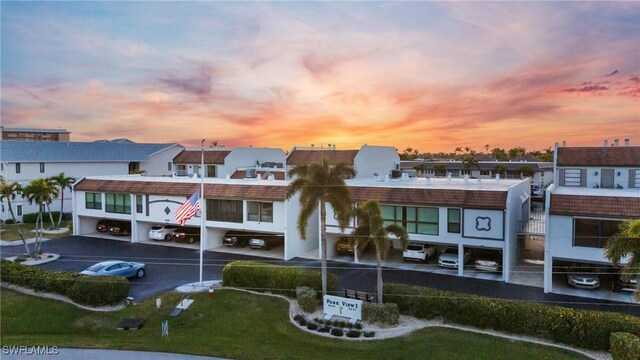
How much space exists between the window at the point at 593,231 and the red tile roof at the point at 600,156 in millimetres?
13241

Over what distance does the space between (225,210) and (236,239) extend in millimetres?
2821

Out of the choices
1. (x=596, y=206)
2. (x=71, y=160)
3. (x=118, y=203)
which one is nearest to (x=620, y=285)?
(x=596, y=206)

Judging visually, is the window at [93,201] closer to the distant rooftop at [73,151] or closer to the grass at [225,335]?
the distant rooftop at [73,151]

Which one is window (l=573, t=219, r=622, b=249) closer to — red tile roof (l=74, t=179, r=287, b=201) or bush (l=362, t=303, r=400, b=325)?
bush (l=362, t=303, r=400, b=325)

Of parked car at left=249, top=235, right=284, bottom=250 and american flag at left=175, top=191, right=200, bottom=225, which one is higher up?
american flag at left=175, top=191, right=200, bottom=225

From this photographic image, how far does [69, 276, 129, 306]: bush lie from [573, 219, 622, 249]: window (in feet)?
78.3

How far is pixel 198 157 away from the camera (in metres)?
61.2

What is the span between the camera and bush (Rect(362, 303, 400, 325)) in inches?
783

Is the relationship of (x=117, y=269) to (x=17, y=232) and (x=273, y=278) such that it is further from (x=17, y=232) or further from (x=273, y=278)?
(x=17, y=232)

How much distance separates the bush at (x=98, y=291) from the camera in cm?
2273

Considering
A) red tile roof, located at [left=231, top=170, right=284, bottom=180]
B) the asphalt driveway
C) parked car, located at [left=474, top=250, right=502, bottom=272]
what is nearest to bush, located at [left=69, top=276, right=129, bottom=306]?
the asphalt driveway

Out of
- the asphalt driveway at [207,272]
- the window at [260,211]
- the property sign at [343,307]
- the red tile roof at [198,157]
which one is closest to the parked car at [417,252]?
the asphalt driveway at [207,272]

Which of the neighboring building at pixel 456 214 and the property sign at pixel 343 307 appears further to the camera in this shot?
the neighboring building at pixel 456 214

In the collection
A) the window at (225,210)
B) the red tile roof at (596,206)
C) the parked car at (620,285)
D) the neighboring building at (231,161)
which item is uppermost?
the neighboring building at (231,161)
